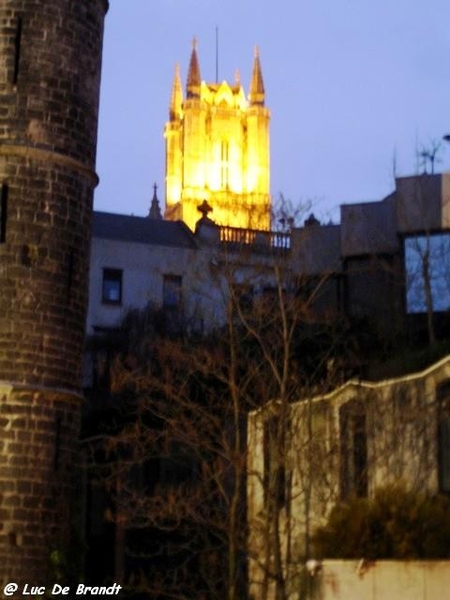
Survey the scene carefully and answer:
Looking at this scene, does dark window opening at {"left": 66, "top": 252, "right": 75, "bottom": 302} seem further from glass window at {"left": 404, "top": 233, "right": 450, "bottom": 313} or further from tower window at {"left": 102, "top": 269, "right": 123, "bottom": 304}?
tower window at {"left": 102, "top": 269, "right": 123, "bottom": 304}

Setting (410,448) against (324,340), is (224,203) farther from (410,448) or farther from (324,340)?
(410,448)

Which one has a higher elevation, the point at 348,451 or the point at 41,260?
the point at 41,260

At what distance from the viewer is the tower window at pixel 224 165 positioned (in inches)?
4195

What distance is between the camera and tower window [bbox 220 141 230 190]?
106562 mm

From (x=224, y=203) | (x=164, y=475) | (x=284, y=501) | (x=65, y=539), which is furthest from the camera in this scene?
(x=224, y=203)

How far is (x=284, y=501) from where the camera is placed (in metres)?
23.3

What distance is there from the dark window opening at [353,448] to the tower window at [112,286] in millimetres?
25030

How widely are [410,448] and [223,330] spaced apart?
9.83 meters

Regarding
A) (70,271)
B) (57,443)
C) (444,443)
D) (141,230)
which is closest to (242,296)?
(70,271)

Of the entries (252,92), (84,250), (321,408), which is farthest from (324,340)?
(252,92)

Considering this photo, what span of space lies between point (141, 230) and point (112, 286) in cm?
473

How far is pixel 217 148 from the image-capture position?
358ft

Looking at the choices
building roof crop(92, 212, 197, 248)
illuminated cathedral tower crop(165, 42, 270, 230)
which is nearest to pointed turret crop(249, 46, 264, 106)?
A: illuminated cathedral tower crop(165, 42, 270, 230)

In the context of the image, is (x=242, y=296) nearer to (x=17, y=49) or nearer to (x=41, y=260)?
(x=41, y=260)
